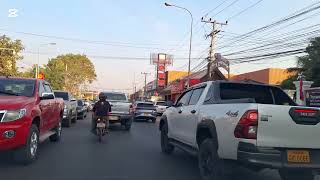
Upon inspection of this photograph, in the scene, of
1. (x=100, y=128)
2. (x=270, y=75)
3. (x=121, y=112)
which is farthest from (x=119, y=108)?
(x=270, y=75)

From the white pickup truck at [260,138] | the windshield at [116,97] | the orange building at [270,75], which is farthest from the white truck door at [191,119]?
the orange building at [270,75]

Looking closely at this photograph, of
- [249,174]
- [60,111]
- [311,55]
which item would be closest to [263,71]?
[311,55]

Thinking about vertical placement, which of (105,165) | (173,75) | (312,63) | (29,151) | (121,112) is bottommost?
Result: (105,165)

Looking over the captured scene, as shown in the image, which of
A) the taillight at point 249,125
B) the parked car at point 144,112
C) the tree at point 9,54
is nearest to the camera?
the taillight at point 249,125

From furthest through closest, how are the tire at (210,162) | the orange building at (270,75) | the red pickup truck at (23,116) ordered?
the orange building at (270,75)
the red pickup truck at (23,116)
the tire at (210,162)

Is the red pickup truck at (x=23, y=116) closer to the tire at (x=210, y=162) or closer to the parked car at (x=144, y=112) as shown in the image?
the tire at (x=210, y=162)

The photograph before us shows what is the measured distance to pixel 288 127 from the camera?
6898mm

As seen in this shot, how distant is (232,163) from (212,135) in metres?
0.81

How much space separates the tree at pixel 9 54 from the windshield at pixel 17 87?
3875 centimetres

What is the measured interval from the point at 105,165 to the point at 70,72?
84.2m

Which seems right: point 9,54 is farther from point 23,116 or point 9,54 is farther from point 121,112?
point 23,116

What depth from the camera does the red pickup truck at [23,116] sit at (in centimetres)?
871

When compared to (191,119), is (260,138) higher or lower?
lower

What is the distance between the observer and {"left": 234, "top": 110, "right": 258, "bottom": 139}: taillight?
680 centimetres
